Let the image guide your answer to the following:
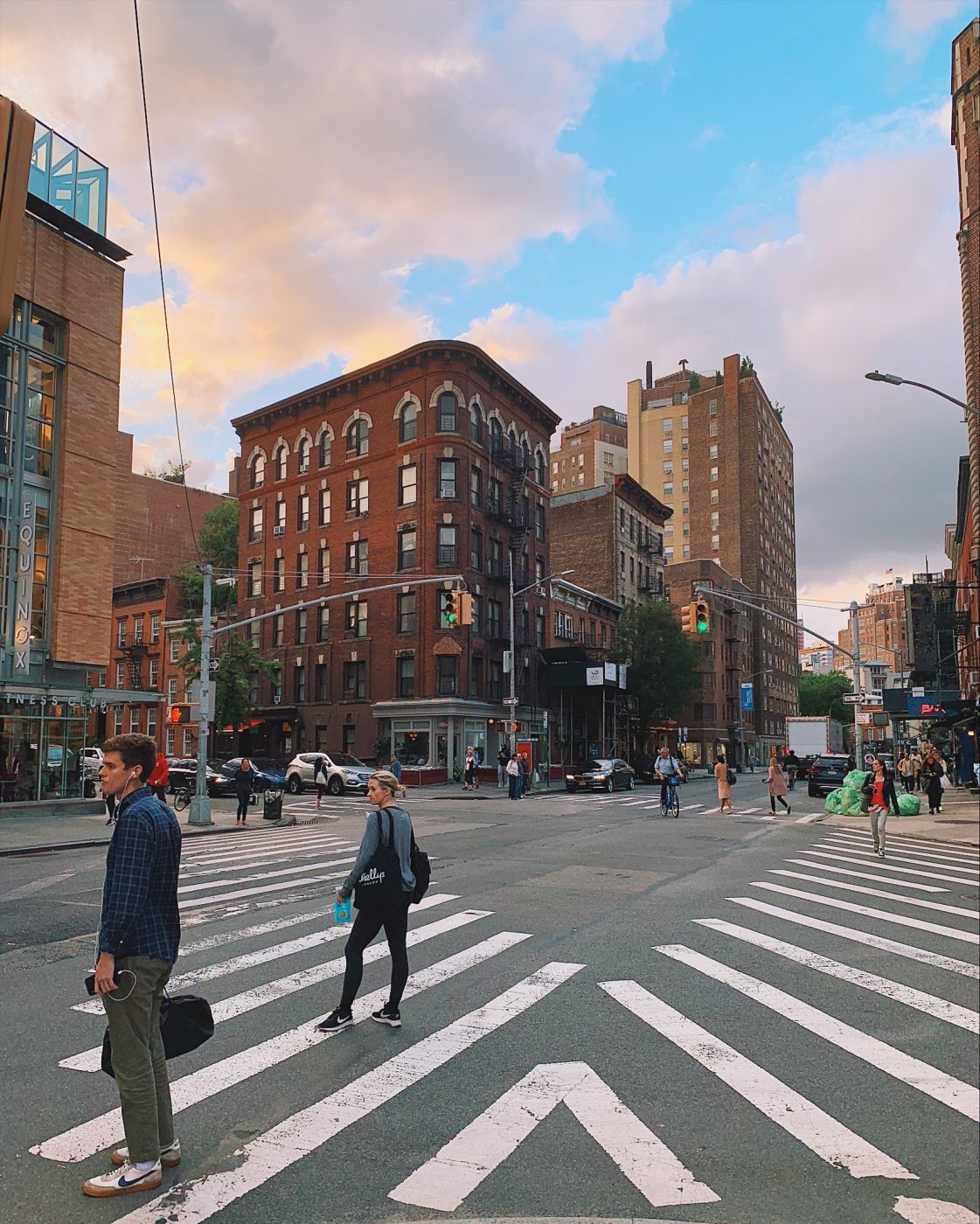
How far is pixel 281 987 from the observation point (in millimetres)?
7812

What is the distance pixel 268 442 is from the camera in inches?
2355

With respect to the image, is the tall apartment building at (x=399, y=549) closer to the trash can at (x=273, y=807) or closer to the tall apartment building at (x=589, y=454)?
the trash can at (x=273, y=807)

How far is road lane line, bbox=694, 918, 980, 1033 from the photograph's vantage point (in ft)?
20.2

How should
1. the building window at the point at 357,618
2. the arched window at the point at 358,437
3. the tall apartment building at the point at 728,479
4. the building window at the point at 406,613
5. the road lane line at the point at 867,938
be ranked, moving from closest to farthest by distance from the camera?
the road lane line at the point at 867,938
the building window at the point at 406,613
the building window at the point at 357,618
the arched window at the point at 358,437
the tall apartment building at the point at 728,479

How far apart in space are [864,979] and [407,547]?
4516 centimetres

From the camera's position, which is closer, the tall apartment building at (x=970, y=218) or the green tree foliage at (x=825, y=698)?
the tall apartment building at (x=970, y=218)

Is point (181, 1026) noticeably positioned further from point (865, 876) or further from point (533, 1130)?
point (865, 876)

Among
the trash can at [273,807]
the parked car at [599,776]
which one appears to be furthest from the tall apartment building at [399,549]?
the trash can at [273,807]

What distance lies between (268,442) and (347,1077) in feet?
188

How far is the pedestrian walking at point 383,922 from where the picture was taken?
6723 millimetres

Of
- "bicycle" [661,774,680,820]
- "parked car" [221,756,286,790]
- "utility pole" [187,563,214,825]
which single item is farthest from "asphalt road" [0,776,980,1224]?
"parked car" [221,756,286,790]

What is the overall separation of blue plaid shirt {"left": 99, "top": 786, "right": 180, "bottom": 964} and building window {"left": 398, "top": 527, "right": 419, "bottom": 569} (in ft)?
152

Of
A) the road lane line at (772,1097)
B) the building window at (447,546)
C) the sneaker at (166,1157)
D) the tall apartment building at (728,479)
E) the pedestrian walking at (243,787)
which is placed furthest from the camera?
the tall apartment building at (728,479)

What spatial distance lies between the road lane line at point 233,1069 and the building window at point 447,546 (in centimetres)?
4188
